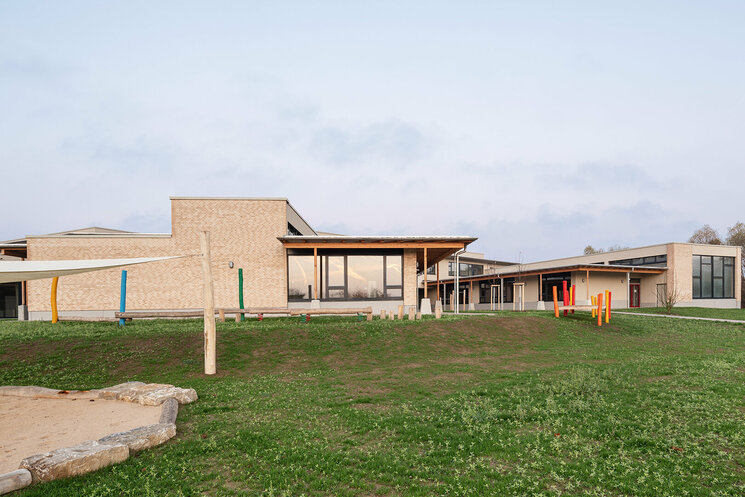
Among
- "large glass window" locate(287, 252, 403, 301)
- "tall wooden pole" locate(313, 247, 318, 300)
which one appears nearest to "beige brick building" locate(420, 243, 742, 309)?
"large glass window" locate(287, 252, 403, 301)

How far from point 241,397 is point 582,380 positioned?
6.18 meters

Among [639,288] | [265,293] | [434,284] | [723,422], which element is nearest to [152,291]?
[265,293]

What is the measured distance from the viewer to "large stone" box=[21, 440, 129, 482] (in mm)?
3830

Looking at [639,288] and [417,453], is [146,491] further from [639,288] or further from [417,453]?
[639,288]

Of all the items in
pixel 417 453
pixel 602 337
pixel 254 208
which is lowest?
pixel 602 337

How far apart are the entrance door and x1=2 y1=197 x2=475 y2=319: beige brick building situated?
928 inches

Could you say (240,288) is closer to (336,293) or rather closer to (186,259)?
(186,259)

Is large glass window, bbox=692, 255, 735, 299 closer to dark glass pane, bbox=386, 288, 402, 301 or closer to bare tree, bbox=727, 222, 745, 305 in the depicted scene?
bare tree, bbox=727, 222, 745, 305

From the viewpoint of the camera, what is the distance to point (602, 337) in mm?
16531

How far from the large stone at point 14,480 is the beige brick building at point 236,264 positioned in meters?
15.2

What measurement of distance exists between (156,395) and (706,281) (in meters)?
42.5

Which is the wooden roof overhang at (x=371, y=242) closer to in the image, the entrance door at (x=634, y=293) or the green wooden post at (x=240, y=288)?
the green wooden post at (x=240, y=288)

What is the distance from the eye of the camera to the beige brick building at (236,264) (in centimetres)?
1934

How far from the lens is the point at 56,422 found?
5.80 meters
